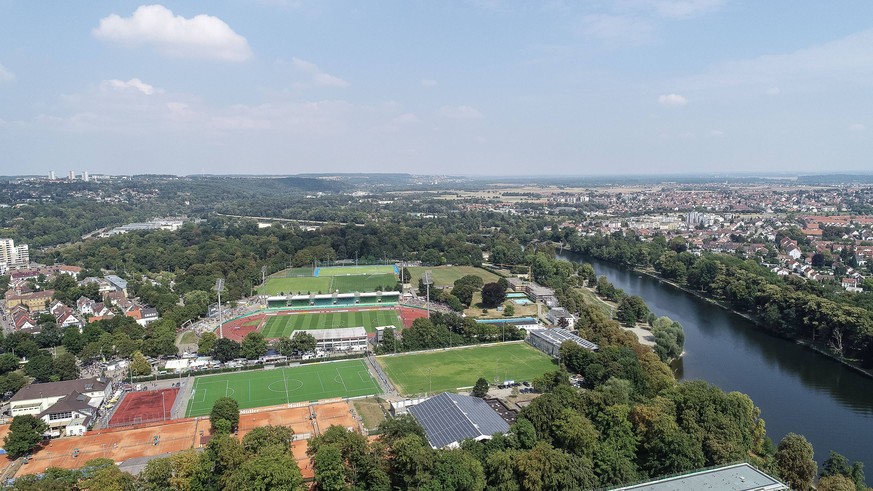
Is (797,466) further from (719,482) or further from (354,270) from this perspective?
(354,270)

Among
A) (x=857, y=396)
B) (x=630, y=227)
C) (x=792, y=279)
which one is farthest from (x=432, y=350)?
(x=630, y=227)

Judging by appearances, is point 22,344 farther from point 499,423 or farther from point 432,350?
point 499,423

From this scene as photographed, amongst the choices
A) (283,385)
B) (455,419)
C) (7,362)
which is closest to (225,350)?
(283,385)

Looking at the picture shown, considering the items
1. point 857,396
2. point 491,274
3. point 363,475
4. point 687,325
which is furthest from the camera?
point 491,274

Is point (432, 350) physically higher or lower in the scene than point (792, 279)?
Answer: lower

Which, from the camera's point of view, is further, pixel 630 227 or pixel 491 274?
pixel 630 227

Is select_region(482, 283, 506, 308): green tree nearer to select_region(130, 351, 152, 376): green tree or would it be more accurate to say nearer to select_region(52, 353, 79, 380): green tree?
select_region(130, 351, 152, 376): green tree
